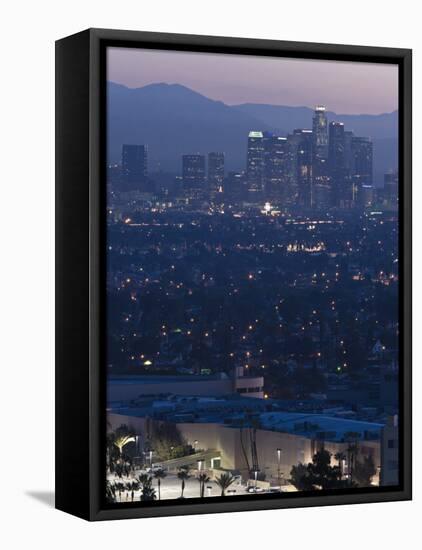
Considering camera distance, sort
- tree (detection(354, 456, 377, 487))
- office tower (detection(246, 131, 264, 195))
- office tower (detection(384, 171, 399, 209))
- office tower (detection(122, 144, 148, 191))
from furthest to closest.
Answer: office tower (detection(384, 171, 399, 209)) < tree (detection(354, 456, 377, 487)) < office tower (detection(246, 131, 264, 195)) < office tower (detection(122, 144, 148, 191))

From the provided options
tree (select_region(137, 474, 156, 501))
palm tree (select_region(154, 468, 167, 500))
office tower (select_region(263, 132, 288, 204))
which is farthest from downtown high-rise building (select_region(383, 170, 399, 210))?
tree (select_region(137, 474, 156, 501))

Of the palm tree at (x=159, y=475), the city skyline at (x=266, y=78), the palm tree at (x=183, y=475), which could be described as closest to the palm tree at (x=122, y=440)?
the palm tree at (x=159, y=475)

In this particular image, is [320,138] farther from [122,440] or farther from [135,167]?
[122,440]

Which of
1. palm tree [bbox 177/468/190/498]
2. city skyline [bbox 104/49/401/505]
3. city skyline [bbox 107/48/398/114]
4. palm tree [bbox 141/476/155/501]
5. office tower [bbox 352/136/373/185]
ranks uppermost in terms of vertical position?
city skyline [bbox 107/48/398/114]

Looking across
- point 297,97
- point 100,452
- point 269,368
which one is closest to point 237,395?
point 269,368

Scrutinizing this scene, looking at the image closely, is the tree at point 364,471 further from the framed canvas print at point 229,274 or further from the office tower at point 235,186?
the office tower at point 235,186

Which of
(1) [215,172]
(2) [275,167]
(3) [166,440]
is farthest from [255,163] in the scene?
(3) [166,440]

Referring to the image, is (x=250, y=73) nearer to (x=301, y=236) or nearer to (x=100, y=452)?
(x=301, y=236)

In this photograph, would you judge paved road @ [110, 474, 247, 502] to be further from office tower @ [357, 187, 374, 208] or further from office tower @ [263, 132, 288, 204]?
office tower @ [357, 187, 374, 208]
